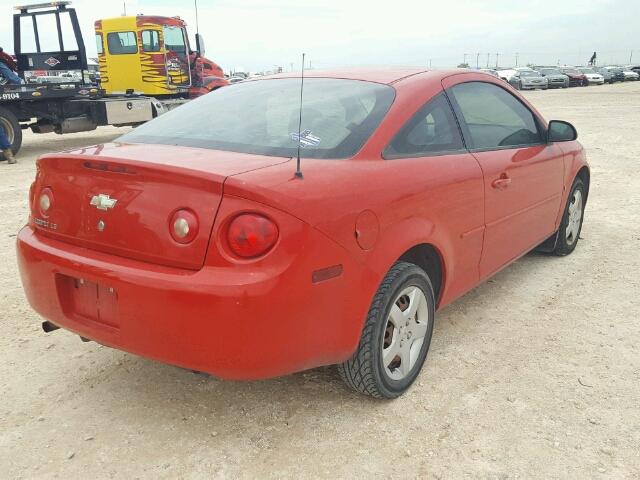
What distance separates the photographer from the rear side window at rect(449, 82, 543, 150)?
130 inches

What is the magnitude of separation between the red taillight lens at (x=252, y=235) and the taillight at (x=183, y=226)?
0.15 metres

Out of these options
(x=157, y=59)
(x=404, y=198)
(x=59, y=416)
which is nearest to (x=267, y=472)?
(x=59, y=416)

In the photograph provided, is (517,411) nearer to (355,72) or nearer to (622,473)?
(622,473)

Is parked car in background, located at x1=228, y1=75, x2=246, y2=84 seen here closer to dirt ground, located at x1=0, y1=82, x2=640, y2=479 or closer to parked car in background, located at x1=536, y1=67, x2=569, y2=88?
dirt ground, located at x1=0, y1=82, x2=640, y2=479

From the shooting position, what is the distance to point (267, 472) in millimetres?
2238

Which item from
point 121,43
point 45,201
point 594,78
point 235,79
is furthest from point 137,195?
point 594,78

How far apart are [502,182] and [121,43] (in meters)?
13.1

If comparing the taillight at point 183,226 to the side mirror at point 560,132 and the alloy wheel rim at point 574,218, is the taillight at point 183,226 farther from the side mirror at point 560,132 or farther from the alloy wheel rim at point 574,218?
the alloy wheel rim at point 574,218

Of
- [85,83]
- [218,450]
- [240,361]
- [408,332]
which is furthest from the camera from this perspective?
[85,83]

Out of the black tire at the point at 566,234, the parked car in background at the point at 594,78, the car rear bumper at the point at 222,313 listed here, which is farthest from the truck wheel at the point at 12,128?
the parked car in background at the point at 594,78

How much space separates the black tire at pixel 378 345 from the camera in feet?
8.14

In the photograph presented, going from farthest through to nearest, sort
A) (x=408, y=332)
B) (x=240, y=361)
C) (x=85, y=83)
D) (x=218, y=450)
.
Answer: (x=85, y=83)
(x=408, y=332)
(x=218, y=450)
(x=240, y=361)

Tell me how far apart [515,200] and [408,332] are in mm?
1300

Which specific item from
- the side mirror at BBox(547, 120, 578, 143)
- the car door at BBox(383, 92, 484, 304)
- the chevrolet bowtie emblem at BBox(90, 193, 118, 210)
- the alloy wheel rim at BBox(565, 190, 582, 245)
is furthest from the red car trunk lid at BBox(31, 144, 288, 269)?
the alloy wheel rim at BBox(565, 190, 582, 245)
